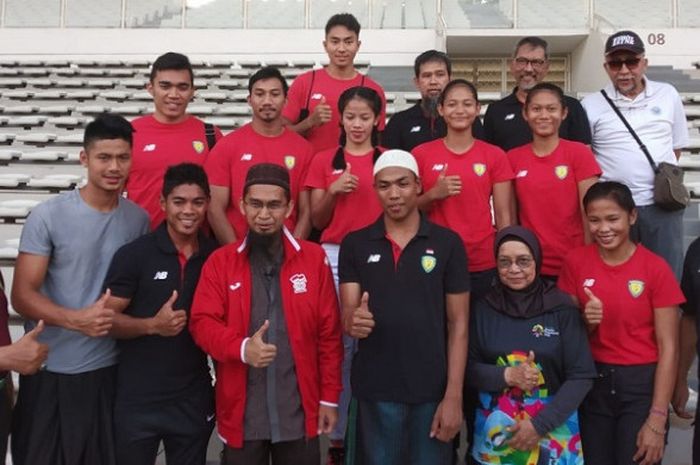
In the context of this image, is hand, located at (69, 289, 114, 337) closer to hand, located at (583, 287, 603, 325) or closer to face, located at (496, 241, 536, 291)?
face, located at (496, 241, 536, 291)

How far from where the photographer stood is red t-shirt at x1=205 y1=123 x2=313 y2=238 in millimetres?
2834

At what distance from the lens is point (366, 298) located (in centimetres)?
205

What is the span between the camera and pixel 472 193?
264 centimetres

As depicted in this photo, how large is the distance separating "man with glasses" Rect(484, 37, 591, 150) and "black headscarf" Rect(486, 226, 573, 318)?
40.1 inches

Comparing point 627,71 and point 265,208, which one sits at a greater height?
point 627,71

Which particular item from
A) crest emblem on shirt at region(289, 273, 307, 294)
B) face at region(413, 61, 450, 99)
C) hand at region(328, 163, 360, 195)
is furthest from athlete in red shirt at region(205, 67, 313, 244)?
face at region(413, 61, 450, 99)

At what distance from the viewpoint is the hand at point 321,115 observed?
3145 millimetres

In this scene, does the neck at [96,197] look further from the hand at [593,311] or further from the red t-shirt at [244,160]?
the hand at [593,311]

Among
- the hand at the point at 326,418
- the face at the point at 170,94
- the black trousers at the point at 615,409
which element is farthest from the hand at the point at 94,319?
the black trousers at the point at 615,409

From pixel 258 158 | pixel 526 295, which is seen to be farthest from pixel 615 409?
pixel 258 158

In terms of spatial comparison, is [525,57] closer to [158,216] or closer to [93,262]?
[158,216]

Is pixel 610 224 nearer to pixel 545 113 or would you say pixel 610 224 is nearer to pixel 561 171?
pixel 561 171

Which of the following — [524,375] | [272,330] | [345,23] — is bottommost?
[524,375]

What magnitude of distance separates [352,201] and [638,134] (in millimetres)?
1525
